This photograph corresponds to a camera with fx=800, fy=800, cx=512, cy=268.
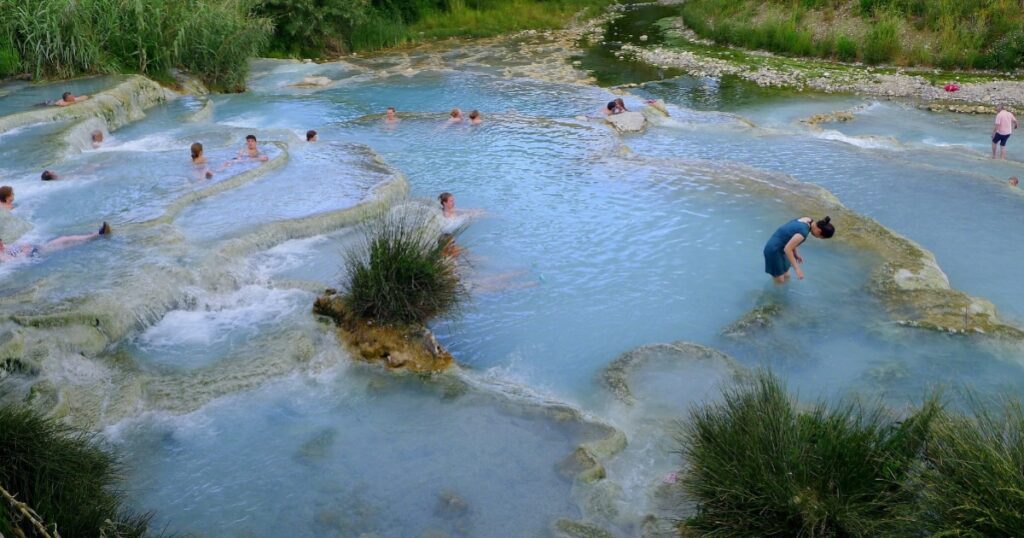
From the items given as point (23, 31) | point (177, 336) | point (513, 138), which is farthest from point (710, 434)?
point (23, 31)

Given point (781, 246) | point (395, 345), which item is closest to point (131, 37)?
point (395, 345)

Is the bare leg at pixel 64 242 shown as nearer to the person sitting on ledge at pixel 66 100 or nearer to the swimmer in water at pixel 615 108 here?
the person sitting on ledge at pixel 66 100

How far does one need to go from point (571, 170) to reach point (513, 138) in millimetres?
2579

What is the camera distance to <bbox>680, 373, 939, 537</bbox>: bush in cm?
457

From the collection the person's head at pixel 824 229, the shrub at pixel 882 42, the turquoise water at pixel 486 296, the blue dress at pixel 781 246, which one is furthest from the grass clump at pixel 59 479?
the shrub at pixel 882 42

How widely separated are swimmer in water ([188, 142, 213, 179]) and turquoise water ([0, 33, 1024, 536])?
0.16 meters

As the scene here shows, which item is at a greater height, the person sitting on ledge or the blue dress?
the person sitting on ledge

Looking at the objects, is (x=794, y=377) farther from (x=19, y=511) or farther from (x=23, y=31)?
(x=23, y=31)

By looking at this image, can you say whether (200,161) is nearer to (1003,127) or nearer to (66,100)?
(66,100)

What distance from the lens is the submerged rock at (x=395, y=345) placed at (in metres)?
7.76

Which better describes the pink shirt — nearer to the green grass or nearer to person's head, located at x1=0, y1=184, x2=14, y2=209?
person's head, located at x1=0, y1=184, x2=14, y2=209

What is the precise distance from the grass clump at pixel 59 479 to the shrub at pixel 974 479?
449 centimetres

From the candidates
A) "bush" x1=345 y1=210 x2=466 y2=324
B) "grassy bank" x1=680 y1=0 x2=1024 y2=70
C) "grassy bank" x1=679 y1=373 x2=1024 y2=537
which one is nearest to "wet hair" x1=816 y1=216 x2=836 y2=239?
"grassy bank" x1=679 y1=373 x2=1024 y2=537

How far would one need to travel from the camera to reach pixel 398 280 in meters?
8.09
